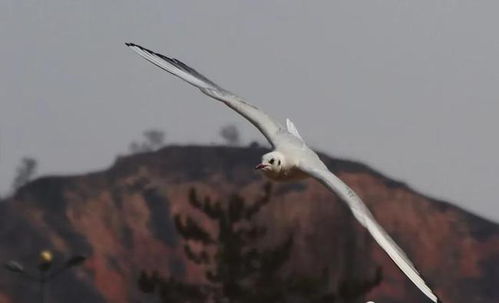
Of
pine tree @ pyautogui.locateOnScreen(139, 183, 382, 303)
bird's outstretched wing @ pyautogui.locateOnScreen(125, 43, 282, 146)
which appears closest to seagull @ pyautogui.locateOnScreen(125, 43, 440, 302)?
bird's outstretched wing @ pyautogui.locateOnScreen(125, 43, 282, 146)

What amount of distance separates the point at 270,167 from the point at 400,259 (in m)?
1.47

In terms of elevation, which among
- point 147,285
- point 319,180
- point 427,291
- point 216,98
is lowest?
point 427,291

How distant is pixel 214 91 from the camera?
12.4m

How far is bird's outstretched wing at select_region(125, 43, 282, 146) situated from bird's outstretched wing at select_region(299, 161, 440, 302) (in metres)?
0.64

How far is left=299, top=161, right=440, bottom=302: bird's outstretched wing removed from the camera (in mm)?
9836

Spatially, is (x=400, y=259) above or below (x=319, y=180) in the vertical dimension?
below

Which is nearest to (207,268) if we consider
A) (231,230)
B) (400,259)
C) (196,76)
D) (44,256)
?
(231,230)

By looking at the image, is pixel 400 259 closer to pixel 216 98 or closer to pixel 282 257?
pixel 216 98

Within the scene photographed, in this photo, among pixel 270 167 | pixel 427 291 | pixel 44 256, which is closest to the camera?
pixel 427 291

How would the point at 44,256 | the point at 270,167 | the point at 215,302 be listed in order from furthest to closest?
the point at 215,302 → the point at 44,256 → the point at 270,167

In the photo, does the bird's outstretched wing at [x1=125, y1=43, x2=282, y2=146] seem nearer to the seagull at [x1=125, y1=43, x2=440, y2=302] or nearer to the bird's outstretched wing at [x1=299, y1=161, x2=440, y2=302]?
the seagull at [x1=125, y1=43, x2=440, y2=302]

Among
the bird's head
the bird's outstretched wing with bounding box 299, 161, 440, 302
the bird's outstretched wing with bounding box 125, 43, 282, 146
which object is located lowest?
the bird's outstretched wing with bounding box 299, 161, 440, 302

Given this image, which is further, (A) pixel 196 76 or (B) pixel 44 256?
(B) pixel 44 256

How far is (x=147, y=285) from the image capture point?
25516mm
